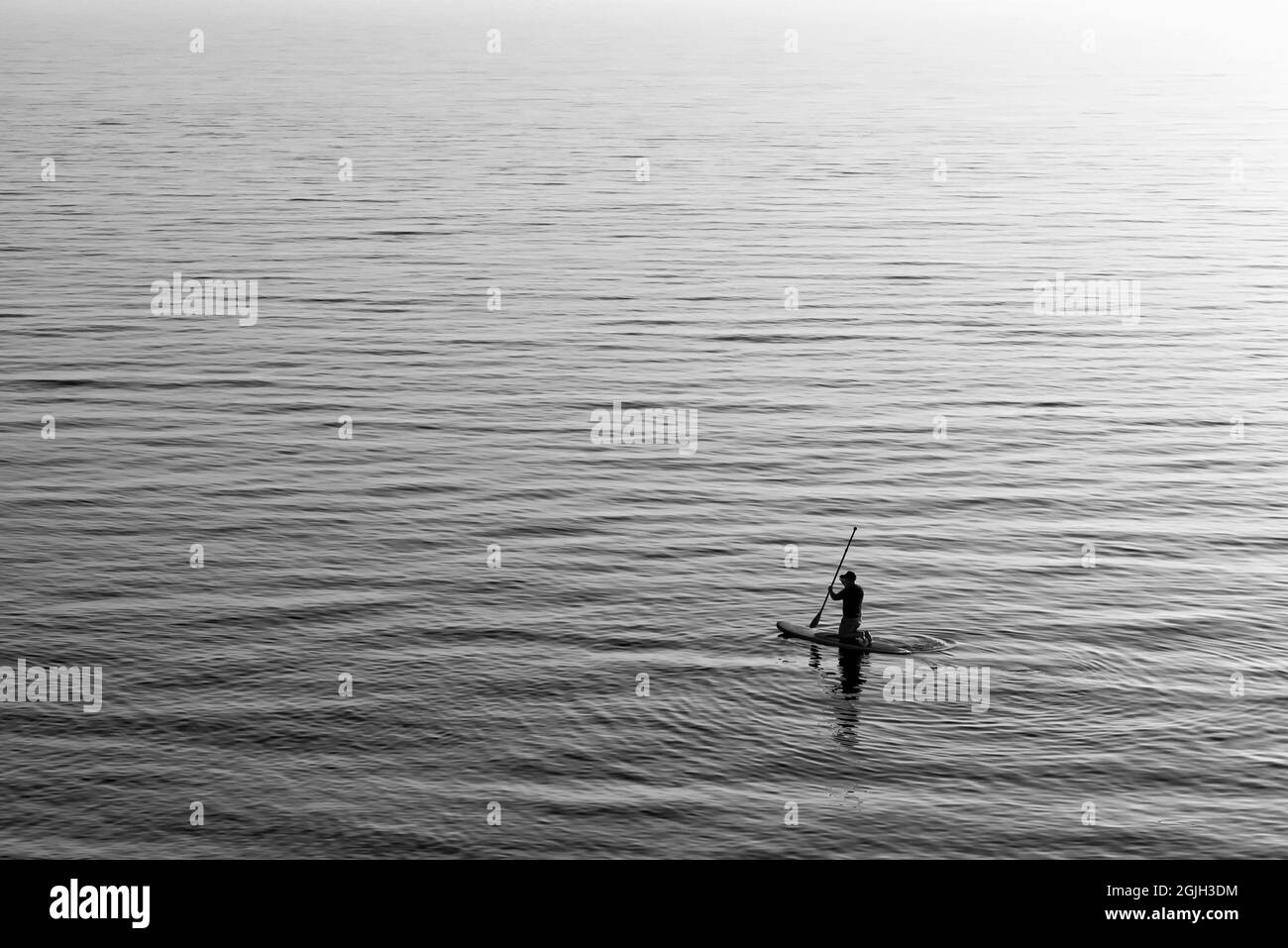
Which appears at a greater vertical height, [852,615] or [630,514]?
[630,514]

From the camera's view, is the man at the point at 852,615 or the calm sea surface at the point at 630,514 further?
the man at the point at 852,615

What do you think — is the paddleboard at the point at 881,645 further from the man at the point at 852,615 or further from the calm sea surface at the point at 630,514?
the calm sea surface at the point at 630,514

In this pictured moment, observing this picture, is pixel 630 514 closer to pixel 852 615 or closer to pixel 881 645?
pixel 852 615

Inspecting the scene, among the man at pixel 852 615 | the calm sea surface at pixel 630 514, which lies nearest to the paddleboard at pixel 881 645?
the man at pixel 852 615

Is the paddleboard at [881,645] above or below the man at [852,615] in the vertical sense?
below

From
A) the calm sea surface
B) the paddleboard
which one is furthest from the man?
the calm sea surface

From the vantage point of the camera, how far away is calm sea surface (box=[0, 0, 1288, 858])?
1177 inches

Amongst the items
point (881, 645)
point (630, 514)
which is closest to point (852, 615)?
point (881, 645)

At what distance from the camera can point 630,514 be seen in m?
48.2

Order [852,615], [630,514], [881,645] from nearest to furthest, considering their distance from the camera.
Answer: [852,615] < [881,645] < [630,514]

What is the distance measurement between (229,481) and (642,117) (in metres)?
106

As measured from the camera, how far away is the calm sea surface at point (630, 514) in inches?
1177

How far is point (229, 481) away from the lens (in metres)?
50.3

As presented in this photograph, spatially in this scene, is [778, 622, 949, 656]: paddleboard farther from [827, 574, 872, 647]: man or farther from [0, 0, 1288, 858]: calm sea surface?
[0, 0, 1288, 858]: calm sea surface
